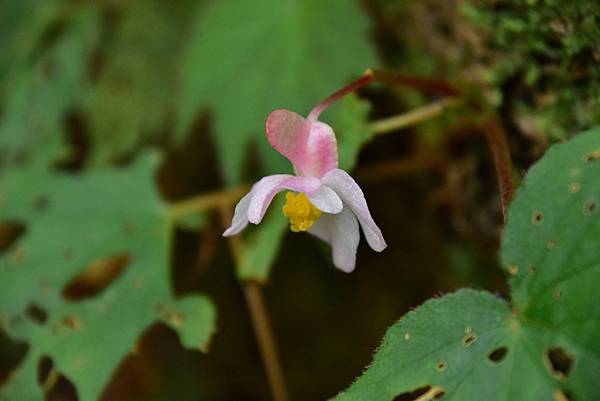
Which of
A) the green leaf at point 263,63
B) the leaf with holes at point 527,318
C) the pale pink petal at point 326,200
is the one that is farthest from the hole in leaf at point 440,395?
the green leaf at point 263,63

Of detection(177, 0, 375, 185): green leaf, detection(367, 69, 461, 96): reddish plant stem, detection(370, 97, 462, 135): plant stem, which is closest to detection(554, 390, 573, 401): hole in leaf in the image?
detection(367, 69, 461, 96): reddish plant stem

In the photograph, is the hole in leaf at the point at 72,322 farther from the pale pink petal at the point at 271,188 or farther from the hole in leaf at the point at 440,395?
the hole in leaf at the point at 440,395

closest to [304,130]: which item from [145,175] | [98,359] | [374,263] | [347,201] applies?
[347,201]

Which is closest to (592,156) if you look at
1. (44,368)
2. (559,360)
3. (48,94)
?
(559,360)

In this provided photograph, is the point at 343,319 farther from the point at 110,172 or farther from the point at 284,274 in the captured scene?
the point at 110,172

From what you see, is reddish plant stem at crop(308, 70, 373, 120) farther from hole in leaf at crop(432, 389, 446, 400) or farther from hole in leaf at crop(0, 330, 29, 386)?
hole in leaf at crop(0, 330, 29, 386)
